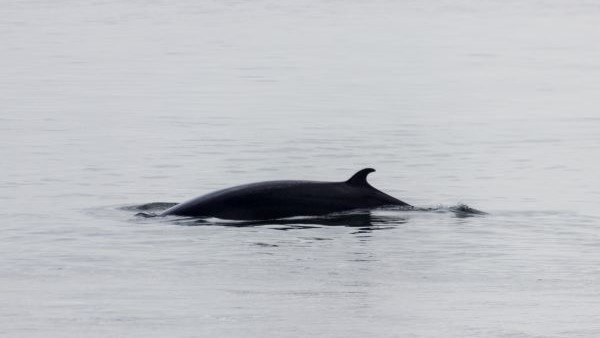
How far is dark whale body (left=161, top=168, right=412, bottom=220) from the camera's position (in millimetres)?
17250

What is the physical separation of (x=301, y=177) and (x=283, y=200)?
4072mm

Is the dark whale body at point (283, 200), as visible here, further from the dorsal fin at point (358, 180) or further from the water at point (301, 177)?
the water at point (301, 177)

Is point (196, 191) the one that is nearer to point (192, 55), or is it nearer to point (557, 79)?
point (557, 79)

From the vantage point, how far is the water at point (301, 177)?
12.2m

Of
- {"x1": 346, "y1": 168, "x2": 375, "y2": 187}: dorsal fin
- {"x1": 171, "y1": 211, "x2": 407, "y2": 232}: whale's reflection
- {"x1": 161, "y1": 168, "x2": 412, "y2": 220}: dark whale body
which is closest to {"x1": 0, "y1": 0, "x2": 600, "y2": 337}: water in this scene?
{"x1": 171, "y1": 211, "x2": 407, "y2": 232}: whale's reflection

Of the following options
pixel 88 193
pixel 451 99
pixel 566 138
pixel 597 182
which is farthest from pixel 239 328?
pixel 451 99

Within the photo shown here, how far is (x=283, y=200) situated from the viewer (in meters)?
17.4

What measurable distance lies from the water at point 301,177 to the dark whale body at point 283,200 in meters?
0.40

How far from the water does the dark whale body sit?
399mm

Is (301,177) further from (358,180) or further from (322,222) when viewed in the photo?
(322,222)

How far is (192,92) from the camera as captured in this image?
3462cm

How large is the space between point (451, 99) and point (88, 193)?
594 inches

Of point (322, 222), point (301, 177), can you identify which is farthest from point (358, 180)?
point (301, 177)

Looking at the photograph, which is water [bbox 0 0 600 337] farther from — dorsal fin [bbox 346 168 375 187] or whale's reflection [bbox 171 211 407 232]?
dorsal fin [bbox 346 168 375 187]
